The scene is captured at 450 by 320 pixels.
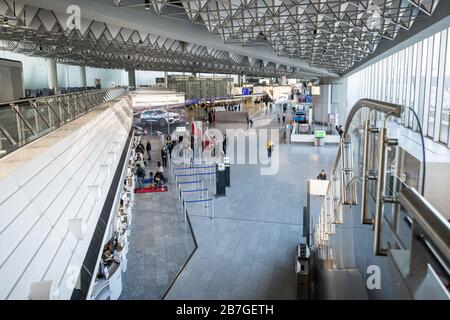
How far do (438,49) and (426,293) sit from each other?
→ 817 inches

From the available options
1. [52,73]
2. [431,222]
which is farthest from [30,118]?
[52,73]

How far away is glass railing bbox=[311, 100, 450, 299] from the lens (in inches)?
62.4

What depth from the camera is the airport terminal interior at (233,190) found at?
2879mm

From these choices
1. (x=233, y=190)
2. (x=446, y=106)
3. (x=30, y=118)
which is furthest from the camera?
(x=446, y=106)

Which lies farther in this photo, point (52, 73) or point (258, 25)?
point (52, 73)

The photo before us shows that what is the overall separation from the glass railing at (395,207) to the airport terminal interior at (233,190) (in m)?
0.01

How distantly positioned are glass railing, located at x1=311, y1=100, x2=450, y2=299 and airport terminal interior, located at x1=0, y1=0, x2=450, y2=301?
0.01 meters

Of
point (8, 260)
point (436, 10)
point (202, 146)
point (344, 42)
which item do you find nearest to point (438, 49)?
point (344, 42)

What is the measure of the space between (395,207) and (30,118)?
5.77m

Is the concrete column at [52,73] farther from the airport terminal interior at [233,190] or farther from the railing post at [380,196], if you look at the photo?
the railing post at [380,196]

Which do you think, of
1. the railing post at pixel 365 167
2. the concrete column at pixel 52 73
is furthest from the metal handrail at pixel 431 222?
the concrete column at pixel 52 73

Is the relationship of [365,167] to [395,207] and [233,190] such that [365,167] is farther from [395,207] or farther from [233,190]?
[233,190]

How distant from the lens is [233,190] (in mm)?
18406

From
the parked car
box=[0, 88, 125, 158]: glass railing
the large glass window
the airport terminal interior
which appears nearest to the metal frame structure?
the airport terminal interior
